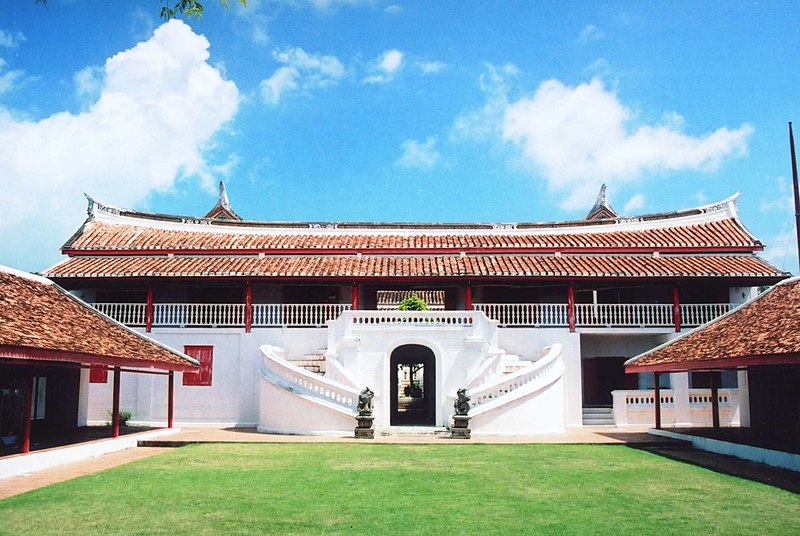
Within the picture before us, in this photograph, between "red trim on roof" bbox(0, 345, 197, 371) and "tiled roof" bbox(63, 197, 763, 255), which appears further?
"tiled roof" bbox(63, 197, 763, 255)

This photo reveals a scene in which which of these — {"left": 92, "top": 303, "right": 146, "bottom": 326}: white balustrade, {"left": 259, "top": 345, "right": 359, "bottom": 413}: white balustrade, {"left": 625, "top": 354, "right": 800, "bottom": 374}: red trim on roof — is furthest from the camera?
{"left": 92, "top": 303, "right": 146, "bottom": 326}: white balustrade

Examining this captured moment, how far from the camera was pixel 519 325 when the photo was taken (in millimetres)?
21531

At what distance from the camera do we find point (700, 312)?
71.2 feet

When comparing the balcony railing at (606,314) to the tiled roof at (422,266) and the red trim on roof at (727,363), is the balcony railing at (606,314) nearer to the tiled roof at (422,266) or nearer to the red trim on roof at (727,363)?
the tiled roof at (422,266)

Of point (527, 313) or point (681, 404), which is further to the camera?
point (527, 313)

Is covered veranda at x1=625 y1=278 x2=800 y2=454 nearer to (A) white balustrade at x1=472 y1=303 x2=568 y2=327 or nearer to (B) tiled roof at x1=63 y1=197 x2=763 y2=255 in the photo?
(A) white balustrade at x1=472 y1=303 x2=568 y2=327

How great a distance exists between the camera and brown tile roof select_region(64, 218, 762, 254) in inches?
904

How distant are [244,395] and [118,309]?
17.8 feet

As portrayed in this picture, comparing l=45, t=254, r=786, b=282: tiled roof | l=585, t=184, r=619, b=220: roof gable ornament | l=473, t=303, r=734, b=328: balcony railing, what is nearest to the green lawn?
l=473, t=303, r=734, b=328: balcony railing

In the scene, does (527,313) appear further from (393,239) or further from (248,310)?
(248,310)

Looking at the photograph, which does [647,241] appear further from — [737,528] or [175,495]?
[175,495]

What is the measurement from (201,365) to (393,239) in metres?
8.09

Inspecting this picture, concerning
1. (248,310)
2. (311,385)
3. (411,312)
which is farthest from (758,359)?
(248,310)

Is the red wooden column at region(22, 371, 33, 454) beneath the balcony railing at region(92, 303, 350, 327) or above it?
beneath
